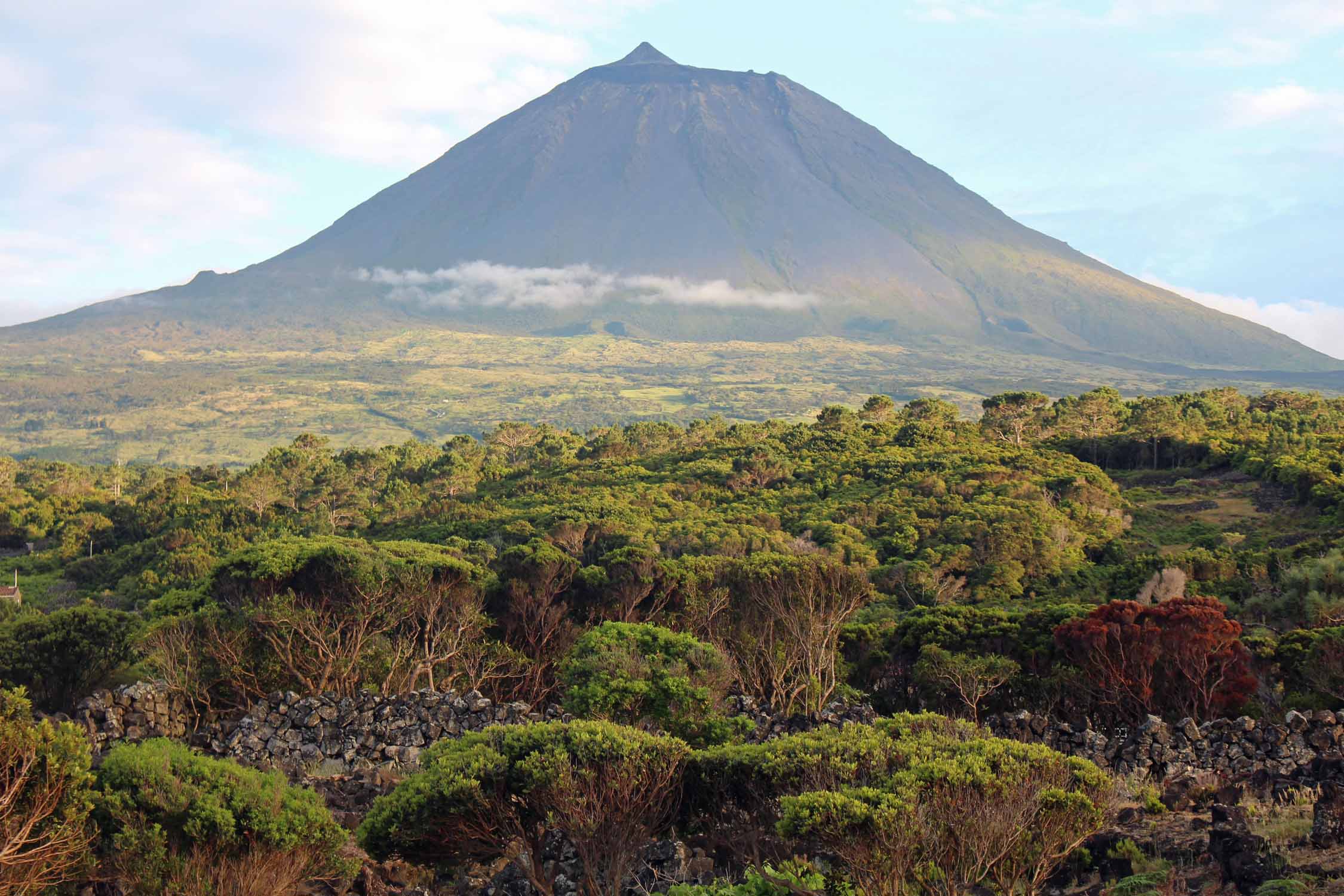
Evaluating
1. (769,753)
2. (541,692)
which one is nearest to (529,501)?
(541,692)

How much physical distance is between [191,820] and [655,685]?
6.53 m

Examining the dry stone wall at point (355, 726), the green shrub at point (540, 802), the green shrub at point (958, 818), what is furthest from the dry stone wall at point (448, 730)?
the green shrub at point (958, 818)

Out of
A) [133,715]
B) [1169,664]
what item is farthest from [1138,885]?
[133,715]

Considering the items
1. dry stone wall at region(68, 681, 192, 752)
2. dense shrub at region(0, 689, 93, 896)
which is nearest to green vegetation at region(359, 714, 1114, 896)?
dense shrub at region(0, 689, 93, 896)

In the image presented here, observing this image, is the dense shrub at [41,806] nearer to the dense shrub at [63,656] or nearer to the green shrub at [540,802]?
the green shrub at [540,802]

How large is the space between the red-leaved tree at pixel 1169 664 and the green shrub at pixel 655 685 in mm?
5055

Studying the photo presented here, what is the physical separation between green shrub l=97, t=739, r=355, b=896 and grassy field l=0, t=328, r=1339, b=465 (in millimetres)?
116241

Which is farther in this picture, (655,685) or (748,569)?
(748,569)

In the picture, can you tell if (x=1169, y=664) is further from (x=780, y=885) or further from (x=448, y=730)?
(x=780, y=885)

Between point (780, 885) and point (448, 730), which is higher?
point (780, 885)

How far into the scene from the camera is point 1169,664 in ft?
52.5


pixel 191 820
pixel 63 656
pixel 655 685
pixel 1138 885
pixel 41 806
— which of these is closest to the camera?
pixel 41 806

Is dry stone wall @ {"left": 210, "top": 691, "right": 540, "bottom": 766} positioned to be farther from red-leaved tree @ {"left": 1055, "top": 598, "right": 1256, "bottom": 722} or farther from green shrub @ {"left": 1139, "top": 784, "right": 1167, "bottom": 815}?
red-leaved tree @ {"left": 1055, "top": 598, "right": 1256, "bottom": 722}

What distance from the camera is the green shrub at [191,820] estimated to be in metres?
9.30
